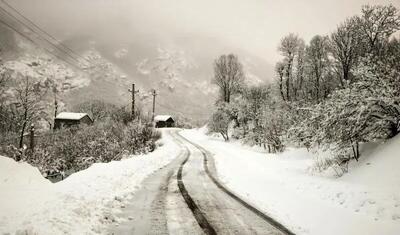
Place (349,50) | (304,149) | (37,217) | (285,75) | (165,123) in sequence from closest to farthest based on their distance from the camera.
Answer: (37,217) < (304,149) < (349,50) < (285,75) < (165,123)

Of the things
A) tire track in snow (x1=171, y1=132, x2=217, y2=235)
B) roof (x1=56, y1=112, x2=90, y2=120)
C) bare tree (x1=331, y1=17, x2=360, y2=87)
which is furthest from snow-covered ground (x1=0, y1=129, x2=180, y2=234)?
roof (x1=56, y1=112, x2=90, y2=120)

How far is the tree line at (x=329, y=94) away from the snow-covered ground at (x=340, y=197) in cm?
120

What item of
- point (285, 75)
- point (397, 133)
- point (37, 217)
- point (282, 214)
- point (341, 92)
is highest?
point (285, 75)

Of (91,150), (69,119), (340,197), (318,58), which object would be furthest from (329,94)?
(69,119)

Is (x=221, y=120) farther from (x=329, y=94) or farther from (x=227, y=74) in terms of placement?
(x=329, y=94)

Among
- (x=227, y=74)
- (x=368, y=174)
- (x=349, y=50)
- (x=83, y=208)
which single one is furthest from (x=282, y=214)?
(x=227, y=74)

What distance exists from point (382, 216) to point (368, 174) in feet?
9.13

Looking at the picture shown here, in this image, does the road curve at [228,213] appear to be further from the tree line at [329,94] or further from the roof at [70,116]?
the roof at [70,116]

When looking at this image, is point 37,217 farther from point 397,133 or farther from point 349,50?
point 349,50

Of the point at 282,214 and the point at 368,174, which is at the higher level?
the point at 368,174

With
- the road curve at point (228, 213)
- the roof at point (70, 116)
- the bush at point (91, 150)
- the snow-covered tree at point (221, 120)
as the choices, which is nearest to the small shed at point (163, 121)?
the roof at point (70, 116)

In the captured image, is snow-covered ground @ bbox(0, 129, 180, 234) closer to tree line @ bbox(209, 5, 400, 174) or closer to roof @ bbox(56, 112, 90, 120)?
tree line @ bbox(209, 5, 400, 174)

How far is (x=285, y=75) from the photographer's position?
159 feet

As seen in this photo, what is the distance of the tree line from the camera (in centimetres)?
1085
